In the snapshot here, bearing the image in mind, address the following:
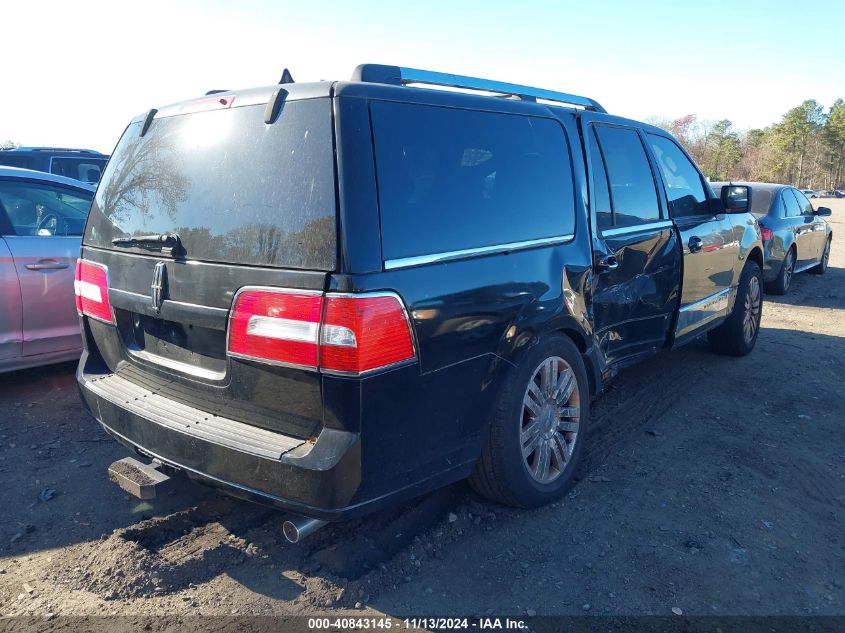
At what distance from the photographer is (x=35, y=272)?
Answer: 15.9 feet

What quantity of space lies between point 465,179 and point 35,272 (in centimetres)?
356

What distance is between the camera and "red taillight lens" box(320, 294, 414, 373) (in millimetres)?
2324

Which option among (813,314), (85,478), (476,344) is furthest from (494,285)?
(813,314)

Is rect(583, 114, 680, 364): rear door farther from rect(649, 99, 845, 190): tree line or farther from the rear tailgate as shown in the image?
rect(649, 99, 845, 190): tree line

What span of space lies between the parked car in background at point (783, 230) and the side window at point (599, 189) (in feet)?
19.7

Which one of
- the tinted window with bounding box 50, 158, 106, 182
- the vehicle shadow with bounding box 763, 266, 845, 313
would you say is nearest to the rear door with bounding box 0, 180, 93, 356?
the tinted window with bounding box 50, 158, 106, 182

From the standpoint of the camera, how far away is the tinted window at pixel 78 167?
10634 mm

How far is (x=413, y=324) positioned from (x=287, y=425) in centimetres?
61

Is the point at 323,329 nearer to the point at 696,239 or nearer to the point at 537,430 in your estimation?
the point at 537,430

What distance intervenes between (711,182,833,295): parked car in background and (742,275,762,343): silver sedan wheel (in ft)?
10.7

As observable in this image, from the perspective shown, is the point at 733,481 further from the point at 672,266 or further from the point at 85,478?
the point at 85,478

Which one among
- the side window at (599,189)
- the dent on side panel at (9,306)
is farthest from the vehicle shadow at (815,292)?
the dent on side panel at (9,306)

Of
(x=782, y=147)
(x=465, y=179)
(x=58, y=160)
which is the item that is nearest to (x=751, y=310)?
(x=465, y=179)

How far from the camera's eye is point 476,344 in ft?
9.30
